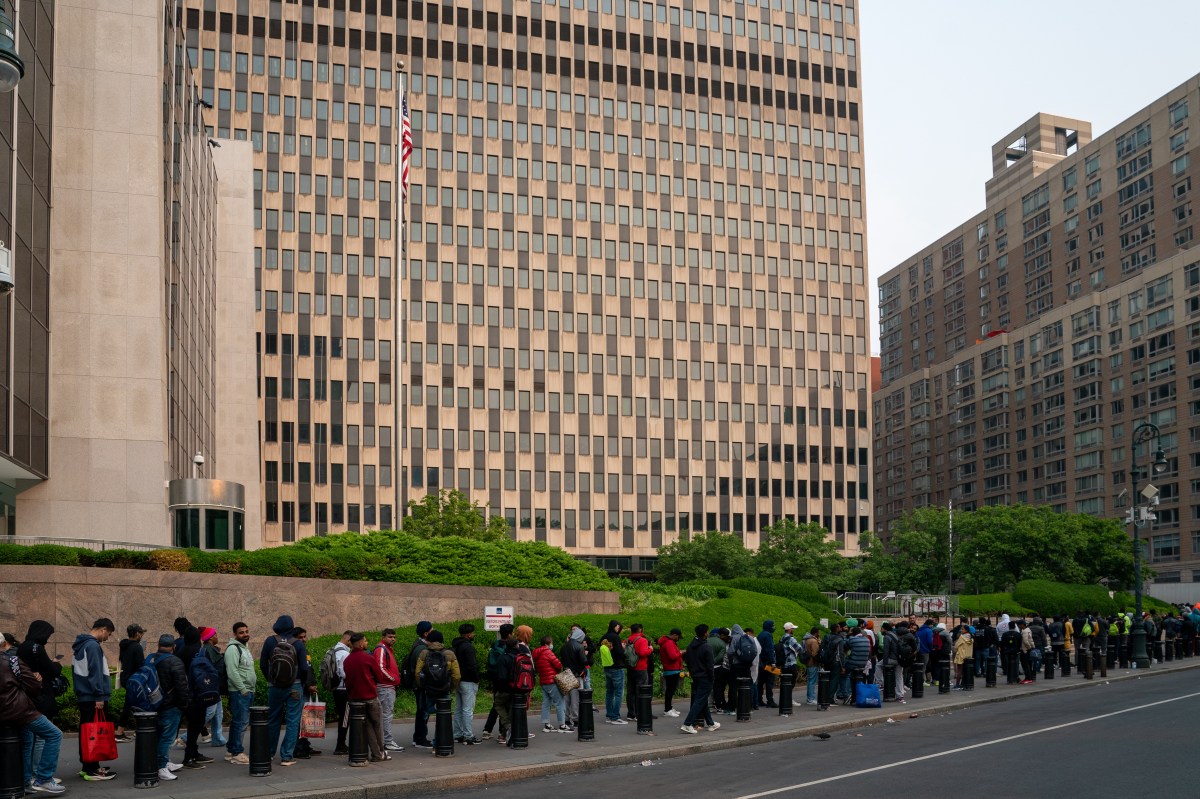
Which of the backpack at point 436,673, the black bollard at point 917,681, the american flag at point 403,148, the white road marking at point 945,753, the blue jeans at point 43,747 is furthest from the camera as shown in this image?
the american flag at point 403,148

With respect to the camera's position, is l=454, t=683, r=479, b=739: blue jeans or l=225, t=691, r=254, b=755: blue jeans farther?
l=454, t=683, r=479, b=739: blue jeans

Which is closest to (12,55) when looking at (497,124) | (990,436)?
(497,124)

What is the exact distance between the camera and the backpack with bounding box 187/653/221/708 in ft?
56.5

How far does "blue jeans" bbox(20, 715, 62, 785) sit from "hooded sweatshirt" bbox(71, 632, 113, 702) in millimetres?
896

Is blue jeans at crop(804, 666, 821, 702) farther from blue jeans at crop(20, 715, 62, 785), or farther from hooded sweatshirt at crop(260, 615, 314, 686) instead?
blue jeans at crop(20, 715, 62, 785)

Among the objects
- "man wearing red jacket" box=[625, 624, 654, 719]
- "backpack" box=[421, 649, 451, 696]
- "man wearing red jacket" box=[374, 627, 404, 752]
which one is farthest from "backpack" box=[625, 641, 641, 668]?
"man wearing red jacket" box=[374, 627, 404, 752]

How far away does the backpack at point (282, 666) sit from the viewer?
57.3 feet

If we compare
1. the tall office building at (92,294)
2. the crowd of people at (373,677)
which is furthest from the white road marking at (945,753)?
the tall office building at (92,294)

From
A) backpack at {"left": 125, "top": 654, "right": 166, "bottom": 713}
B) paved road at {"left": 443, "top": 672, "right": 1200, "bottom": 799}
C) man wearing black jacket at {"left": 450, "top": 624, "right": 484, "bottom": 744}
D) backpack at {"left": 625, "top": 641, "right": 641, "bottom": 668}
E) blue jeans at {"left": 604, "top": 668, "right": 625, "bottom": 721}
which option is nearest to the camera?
paved road at {"left": 443, "top": 672, "right": 1200, "bottom": 799}

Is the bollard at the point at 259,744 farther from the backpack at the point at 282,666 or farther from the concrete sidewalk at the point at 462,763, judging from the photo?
the backpack at the point at 282,666

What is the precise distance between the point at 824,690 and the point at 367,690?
12.0m

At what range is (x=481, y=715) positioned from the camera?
25156 millimetres

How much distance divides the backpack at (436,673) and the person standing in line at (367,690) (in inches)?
39.7

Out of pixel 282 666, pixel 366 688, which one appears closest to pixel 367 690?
pixel 366 688
